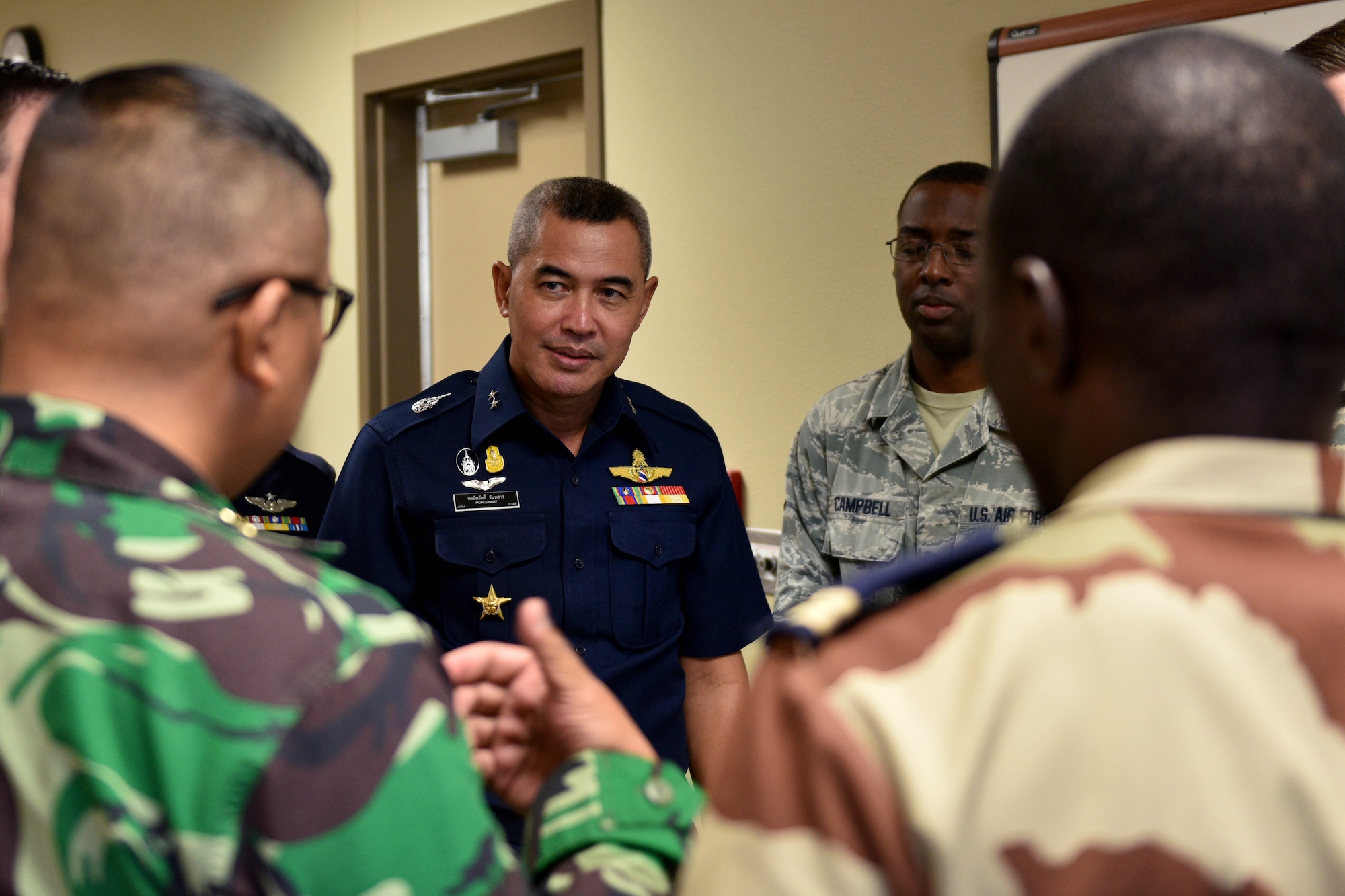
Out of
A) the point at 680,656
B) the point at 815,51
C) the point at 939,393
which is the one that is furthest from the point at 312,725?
the point at 815,51

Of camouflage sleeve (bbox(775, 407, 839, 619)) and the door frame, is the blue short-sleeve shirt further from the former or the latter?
the door frame

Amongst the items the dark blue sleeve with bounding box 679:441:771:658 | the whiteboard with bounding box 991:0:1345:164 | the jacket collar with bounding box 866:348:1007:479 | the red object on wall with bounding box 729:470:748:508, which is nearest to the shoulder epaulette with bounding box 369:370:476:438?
the dark blue sleeve with bounding box 679:441:771:658

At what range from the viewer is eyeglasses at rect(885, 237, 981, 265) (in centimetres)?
216

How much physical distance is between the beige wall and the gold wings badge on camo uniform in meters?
0.80

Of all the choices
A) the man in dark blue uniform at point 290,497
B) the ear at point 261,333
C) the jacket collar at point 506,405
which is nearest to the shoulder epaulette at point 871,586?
the ear at point 261,333

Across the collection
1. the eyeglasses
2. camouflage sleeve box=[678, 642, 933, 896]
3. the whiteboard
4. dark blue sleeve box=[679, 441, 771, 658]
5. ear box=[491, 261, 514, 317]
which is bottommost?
dark blue sleeve box=[679, 441, 771, 658]

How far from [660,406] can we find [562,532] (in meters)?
0.35

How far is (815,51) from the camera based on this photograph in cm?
266

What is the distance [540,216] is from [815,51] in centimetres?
105

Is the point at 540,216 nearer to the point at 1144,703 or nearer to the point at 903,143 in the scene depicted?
the point at 903,143

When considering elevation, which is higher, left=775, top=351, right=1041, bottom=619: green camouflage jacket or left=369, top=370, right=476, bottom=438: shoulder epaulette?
left=369, top=370, right=476, bottom=438: shoulder epaulette

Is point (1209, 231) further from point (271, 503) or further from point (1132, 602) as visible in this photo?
point (271, 503)

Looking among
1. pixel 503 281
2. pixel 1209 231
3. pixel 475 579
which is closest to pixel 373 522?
pixel 475 579

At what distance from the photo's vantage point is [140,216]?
0.77 meters
